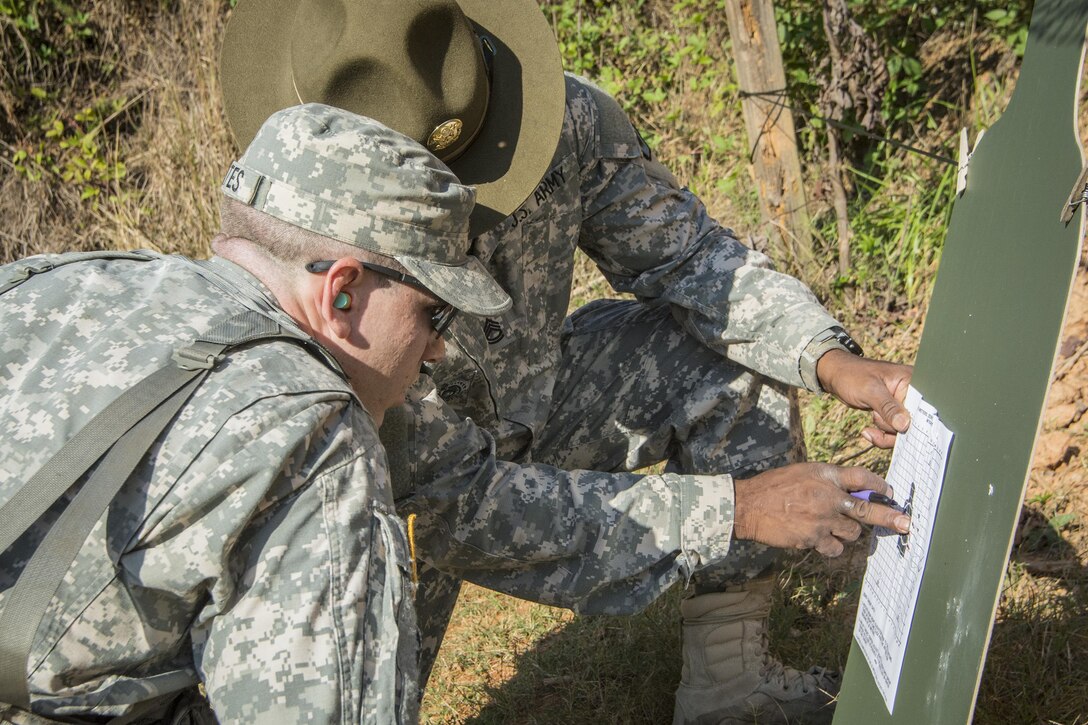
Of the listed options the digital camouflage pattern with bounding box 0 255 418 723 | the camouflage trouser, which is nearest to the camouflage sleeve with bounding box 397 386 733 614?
the camouflage trouser

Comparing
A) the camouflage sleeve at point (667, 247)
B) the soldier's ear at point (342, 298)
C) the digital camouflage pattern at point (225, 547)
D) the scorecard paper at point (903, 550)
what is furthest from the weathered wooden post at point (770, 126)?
the digital camouflage pattern at point (225, 547)

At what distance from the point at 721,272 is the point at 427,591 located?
43.2 inches

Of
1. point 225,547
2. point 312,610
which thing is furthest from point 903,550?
point 225,547

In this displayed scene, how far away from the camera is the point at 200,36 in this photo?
20.6 feet

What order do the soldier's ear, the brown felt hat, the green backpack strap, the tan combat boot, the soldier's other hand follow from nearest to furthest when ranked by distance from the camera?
the green backpack strap < the soldier's ear < the soldier's other hand < the brown felt hat < the tan combat boot

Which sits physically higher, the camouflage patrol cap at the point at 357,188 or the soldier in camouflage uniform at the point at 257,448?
the camouflage patrol cap at the point at 357,188

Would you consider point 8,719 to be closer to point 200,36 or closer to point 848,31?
point 848,31

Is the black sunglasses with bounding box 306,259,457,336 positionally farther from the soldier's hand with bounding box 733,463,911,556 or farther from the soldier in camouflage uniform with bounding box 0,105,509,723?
the soldier's hand with bounding box 733,463,911,556

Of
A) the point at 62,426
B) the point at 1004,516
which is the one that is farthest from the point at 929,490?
the point at 62,426

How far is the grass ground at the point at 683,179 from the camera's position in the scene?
2885 mm

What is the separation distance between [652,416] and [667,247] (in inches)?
17.9

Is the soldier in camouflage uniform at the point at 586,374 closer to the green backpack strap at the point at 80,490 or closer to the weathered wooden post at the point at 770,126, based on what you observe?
the green backpack strap at the point at 80,490

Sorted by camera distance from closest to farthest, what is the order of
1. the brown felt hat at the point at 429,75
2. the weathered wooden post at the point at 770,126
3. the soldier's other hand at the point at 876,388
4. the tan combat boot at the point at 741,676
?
the soldier's other hand at the point at 876,388 < the brown felt hat at the point at 429,75 < the tan combat boot at the point at 741,676 < the weathered wooden post at the point at 770,126

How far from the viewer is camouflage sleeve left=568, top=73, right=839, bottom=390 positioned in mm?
2695
